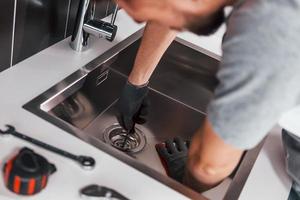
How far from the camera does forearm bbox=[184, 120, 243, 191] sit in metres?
0.64

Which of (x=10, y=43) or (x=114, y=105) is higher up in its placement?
(x=10, y=43)

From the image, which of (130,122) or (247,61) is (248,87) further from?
(130,122)

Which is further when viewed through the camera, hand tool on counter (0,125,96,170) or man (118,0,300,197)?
hand tool on counter (0,125,96,170)

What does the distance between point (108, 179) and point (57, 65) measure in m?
0.37

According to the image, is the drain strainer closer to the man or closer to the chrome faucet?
the chrome faucet

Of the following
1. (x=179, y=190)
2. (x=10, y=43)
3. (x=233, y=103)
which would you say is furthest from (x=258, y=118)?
(x=10, y=43)

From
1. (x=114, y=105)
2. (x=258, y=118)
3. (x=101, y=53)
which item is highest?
(x=258, y=118)

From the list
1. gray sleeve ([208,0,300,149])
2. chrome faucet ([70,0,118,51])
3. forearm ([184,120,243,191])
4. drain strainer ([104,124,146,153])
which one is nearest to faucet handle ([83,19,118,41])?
chrome faucet ([70,0,118,51])

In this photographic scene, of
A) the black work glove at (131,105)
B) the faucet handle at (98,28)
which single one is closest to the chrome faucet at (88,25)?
the faucet handle at (98,28)

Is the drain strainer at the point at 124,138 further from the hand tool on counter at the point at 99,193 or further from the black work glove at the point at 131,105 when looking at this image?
the hand tool on counter at the point at 99,193

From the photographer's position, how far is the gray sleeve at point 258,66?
515 millimetres

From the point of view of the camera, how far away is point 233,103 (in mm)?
539

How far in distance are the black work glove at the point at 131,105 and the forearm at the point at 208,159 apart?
0.99 ft

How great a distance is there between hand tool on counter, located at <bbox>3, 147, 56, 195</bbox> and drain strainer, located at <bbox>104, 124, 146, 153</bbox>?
1.51ft
